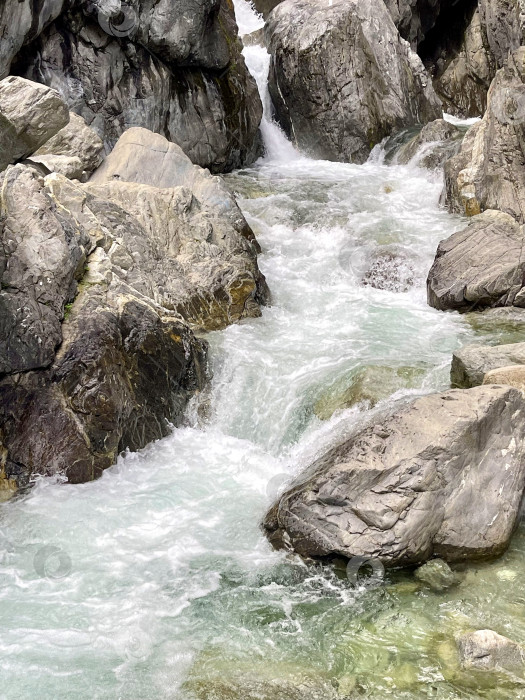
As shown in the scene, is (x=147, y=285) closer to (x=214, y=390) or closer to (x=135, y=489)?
(x=214, y=390)

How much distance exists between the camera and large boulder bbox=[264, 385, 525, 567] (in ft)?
19.4

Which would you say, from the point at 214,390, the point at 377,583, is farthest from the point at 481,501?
the point at 214,390

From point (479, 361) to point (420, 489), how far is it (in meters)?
2.21

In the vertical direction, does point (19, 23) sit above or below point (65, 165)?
above

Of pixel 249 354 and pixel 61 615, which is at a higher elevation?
pixel 249 354

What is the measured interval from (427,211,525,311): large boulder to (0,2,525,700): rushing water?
1.26ft

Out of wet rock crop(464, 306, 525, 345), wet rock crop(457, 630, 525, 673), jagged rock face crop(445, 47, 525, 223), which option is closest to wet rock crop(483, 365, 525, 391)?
wet rock crop(464, 306, 525, 345)

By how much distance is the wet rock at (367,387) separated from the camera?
793 cm

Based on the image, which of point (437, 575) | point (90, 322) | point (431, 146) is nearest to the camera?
point (437, 575)

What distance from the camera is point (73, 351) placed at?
7.73 metres

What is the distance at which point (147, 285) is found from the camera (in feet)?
29.7

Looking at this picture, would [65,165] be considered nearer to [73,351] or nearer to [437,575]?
[73,351]

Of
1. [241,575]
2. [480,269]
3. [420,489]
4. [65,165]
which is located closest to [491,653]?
[420,489]

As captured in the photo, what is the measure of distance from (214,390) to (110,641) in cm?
376
